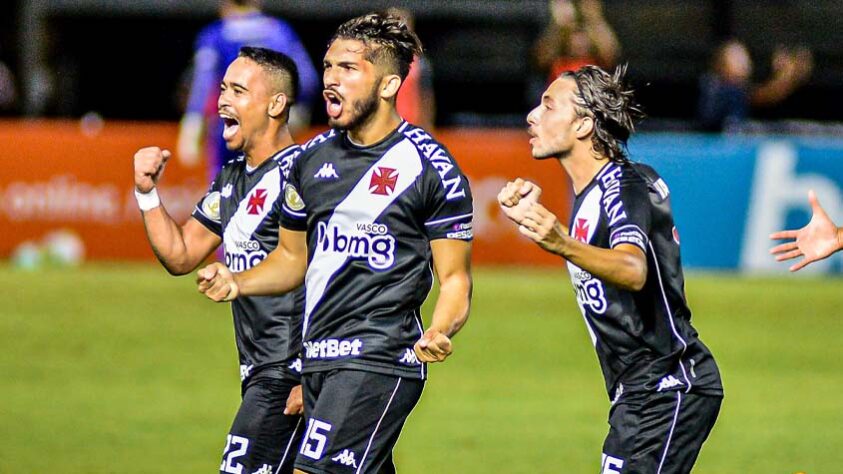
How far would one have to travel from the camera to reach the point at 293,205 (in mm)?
6875

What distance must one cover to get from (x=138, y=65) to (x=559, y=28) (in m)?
9.63

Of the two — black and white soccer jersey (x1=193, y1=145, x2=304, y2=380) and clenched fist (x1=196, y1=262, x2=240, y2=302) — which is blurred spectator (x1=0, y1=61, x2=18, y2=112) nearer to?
black and white soccer jersey (x1=193, y1=145, x2=304, y2=380)

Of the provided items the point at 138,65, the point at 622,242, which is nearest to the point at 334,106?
the point at 622,242

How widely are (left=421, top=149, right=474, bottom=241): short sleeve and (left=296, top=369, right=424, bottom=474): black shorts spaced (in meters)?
0.64

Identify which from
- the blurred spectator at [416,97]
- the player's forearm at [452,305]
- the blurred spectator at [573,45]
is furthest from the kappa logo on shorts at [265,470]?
the blurred spectator at [573,45]

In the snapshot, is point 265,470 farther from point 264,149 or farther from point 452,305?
point 264,149

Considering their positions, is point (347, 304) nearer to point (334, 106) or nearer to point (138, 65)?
point (334, 106)

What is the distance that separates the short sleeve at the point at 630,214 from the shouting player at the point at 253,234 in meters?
1.49

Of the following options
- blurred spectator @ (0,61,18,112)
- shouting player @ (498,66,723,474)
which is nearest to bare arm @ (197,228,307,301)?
shouting player @ (498,66,723,474)

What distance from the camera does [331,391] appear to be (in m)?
6.51

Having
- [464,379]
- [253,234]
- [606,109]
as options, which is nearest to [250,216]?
[253,234]

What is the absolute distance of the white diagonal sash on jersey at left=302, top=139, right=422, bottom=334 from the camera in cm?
664

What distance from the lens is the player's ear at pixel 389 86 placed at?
6806mm

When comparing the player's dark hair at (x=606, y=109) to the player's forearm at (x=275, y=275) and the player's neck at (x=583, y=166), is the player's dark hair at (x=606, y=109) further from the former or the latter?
the player's forearm at (x=275, y=275)
